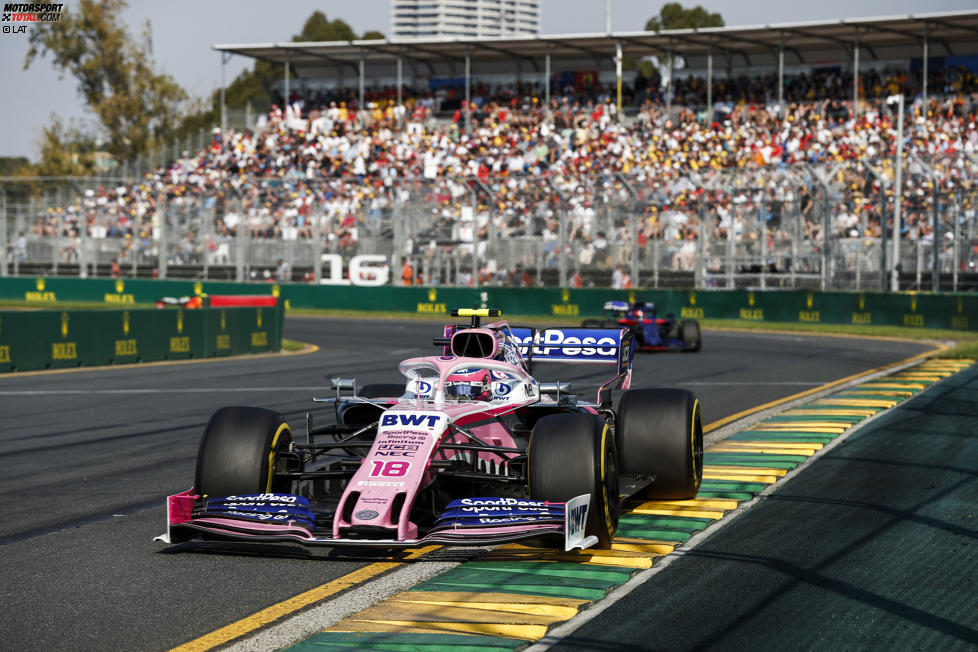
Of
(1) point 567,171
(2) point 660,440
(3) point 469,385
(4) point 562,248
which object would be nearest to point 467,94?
(1) point 567,171

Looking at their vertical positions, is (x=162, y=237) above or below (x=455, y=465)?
above

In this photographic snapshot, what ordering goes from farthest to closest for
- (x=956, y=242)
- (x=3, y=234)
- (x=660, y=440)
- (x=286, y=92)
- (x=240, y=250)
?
1. (x=286, y=92)
2. (x=3, y=234)
3. (x=240, y=250)
4. (x=956, y=242)
5. (x=660, y=440)

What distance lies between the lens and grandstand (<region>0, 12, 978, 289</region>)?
3117 cm

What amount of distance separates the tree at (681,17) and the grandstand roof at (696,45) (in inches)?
1972

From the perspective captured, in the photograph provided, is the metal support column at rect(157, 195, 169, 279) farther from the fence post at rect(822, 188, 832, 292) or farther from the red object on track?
the fence post at rect(822, 188, 832, 292)

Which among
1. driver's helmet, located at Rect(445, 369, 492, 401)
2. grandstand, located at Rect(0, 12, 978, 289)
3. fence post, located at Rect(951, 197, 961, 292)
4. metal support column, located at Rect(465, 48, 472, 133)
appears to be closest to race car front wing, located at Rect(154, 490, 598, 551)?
driver's helmet, located at Rect(445, 369, 492, 401)

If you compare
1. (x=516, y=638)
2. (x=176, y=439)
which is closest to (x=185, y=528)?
(x=516, y=638)

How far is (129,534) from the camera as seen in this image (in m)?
7.52

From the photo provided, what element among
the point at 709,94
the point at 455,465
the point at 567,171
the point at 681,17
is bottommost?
the point at 455,465

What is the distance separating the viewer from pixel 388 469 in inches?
266

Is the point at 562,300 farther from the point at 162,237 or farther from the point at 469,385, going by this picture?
the point at 469,385

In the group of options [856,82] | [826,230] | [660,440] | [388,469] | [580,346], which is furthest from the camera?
[856,82]

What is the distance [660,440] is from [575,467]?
5.36 ft

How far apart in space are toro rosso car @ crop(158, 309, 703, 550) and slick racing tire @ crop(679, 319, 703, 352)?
1461 centimetres
